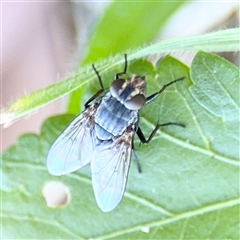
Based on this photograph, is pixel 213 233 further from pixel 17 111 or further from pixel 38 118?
pixel 38 118

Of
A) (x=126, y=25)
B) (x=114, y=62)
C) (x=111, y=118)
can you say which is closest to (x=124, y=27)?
(x=126, y=25)

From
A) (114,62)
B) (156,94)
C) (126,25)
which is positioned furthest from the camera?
(126,25)

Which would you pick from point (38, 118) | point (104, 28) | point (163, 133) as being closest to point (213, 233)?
point (163, 133)

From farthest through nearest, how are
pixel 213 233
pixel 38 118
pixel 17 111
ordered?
pixel 38 118 → pixel 213 233 → pixel 17 111

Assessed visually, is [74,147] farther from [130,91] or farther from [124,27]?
[124,27]

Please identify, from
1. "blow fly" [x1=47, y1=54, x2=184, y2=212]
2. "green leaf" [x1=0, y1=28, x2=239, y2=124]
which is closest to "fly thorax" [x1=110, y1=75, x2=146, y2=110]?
"blow fly" [x1=47, y1=54, x2=184, y2=212]
